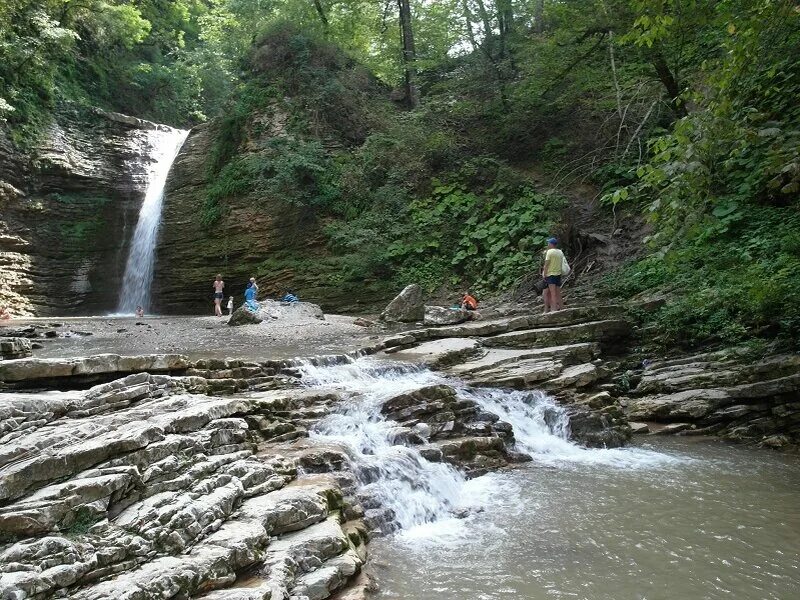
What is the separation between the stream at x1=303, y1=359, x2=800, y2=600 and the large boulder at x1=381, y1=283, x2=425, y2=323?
5715 mm

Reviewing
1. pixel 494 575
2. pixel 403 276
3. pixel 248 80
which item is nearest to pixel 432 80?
pixel 248 80

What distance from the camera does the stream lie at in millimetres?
4211

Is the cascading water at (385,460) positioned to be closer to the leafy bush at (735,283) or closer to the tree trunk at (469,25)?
the leafy bush at (735,283)

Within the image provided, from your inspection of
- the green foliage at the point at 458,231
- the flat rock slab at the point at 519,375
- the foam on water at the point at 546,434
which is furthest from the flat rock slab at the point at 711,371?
the green foliage at the point at 458,231

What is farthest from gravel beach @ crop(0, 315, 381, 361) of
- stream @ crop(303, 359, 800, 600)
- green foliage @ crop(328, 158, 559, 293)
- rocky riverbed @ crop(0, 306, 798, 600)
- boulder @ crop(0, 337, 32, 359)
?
green foliage @ crop(328, 158, 559, 293)

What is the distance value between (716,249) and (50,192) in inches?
826

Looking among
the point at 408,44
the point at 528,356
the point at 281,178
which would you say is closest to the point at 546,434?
the point at 528,356

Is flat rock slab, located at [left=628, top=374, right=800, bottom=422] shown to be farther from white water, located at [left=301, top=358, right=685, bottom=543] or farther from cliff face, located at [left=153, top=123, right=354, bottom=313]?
cliff face, located at [left=153, top=123, right=354, bottom=313]

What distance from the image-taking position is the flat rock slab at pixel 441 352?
962 centimetres

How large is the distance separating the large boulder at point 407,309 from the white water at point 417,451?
14.0 feet

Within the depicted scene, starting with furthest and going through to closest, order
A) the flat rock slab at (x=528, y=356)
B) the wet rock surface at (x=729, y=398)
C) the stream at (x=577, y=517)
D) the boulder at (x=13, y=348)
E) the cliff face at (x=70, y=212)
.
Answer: the cliff face at (x=70, y=212) < the flat rock slab at (x=528, y=356) < the boulder at (x=13, y=348) < the wet rock surface at (x=729, y=398) < the stream at (x=577, y=517)

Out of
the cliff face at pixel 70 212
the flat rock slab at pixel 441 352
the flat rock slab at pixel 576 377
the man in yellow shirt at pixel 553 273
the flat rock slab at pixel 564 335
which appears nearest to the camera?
the flat rock slab at pixel 576 377

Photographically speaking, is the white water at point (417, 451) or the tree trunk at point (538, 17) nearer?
the white water at point (417, 451)

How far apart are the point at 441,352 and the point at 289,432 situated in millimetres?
3960
